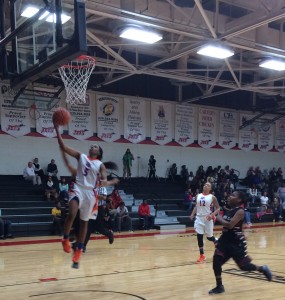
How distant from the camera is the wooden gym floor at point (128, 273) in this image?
19.3 feet

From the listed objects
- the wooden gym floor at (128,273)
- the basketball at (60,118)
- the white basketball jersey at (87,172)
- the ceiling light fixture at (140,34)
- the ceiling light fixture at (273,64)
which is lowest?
the wooden gym floor at (128,273)

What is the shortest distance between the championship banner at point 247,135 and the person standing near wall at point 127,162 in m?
7.15

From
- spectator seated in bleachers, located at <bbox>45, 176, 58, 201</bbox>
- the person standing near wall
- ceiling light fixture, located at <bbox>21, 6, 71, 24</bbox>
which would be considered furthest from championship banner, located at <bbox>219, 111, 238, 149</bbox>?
ceiling light fixture, located at <bbox>21, 6, 71, 24</bbox>

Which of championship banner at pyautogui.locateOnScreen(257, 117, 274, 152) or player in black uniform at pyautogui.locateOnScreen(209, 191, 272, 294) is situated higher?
championship banner at pyautogui.locateOnScreen(257, 117, 274, 152)

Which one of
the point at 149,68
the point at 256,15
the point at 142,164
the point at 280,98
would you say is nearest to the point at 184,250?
the point at 256,15

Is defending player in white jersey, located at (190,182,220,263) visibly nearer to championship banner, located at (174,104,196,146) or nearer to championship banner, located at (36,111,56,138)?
championship banner, located at (36,111,56,138)

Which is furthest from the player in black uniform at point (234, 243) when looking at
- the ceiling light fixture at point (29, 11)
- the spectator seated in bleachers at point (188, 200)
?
the spectator seated in bleachers at point (188, 200)

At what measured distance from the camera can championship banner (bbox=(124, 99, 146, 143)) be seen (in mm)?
19766

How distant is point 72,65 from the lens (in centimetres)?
1036

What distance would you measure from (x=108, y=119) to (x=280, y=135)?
37.2ft

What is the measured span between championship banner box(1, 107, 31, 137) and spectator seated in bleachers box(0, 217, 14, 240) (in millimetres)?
5208

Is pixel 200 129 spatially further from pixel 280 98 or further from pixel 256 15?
pixel 256 15

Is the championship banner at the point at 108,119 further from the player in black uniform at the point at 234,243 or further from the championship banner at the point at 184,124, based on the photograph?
the player in black uniform at the point at 234,243

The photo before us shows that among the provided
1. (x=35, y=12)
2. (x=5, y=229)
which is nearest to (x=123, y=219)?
(x=5, y=229)
